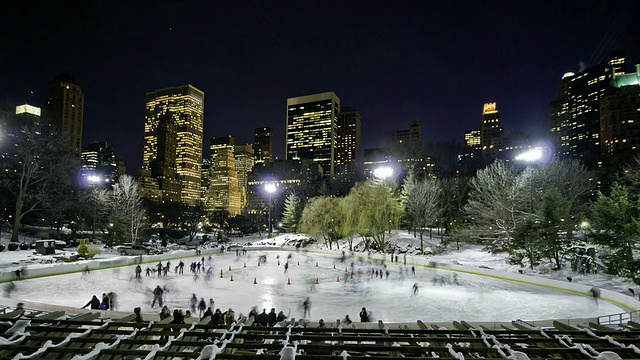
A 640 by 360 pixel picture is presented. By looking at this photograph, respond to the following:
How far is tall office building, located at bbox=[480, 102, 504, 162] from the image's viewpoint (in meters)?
168

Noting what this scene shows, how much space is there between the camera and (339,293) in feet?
66.4

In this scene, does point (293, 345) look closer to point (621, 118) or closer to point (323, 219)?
point (323, 219)

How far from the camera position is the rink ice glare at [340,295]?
15.9m

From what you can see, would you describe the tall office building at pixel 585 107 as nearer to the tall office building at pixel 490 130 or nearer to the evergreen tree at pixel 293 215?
the tall office building at pixel 490 130

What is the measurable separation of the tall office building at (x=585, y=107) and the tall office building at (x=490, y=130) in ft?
89.0

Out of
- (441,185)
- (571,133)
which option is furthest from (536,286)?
(571,133)

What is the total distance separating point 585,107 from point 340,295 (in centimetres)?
14865

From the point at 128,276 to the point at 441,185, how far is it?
49.4 metres

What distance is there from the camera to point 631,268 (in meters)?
21.7

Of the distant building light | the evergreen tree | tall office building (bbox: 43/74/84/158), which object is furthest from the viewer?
tall office building (bbox: 43/74/84/158)

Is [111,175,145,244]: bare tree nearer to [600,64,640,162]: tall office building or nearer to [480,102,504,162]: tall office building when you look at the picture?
[600,64,640,162]: tall office building

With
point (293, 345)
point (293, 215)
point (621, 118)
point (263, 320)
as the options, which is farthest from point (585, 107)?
point (293, 345)

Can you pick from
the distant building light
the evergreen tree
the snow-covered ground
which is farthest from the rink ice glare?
the distant building light

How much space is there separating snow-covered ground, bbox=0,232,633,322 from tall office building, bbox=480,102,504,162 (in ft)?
510
